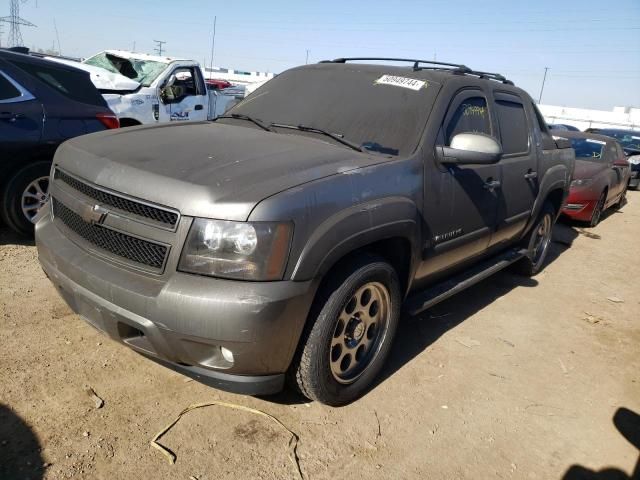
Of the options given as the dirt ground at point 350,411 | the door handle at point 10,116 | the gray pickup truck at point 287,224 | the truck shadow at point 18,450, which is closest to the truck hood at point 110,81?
the door handle at point 10,116

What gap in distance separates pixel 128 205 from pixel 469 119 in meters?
2.41

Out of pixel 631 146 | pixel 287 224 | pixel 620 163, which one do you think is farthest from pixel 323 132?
pixel 631 146

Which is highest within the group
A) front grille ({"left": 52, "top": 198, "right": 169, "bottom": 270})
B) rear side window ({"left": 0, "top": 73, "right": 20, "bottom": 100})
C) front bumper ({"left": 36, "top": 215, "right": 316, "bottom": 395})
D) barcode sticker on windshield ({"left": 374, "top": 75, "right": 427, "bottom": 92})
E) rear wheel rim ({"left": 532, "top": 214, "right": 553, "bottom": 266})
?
barcode sticker on windshield ({"left": 374, "top": 75, "right": 427, "bottom": 92})

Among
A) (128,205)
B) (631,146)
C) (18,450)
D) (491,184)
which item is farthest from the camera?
(631,146)

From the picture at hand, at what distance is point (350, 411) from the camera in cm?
291

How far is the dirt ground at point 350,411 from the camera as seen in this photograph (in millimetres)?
2410

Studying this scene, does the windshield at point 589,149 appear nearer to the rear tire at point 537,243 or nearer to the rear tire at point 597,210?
the rear tire at point 597,210

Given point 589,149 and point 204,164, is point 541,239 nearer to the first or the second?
point 204,164

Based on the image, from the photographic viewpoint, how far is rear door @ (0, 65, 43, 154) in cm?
450

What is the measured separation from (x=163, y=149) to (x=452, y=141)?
5.67ft

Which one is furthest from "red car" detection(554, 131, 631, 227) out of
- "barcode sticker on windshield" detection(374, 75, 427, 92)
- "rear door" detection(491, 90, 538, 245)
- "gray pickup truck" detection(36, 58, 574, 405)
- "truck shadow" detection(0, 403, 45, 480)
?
"truck shadow" detection(0, 403, 45, 480)

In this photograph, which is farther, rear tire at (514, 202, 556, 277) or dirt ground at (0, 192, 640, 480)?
rear tire at (514, 202, 556, 277)

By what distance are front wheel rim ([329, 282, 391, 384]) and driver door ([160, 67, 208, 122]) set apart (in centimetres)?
695

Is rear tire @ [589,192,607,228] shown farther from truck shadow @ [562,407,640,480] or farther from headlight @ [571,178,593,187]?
truck shadow @ [562,407,640,480]
